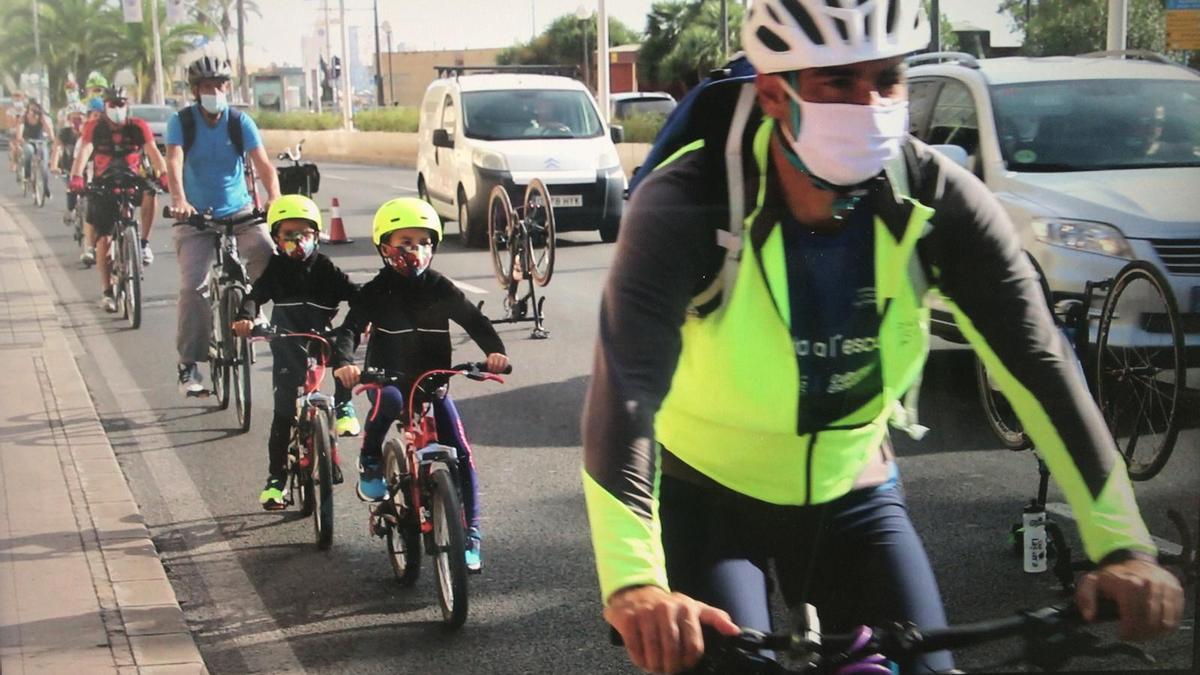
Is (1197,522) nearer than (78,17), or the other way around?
(1197,522)

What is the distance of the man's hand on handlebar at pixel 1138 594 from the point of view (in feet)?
6.08

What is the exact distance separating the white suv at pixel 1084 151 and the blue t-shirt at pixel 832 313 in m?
0.35

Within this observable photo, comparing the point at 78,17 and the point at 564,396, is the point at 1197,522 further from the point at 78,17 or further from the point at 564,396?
the point at 564,396

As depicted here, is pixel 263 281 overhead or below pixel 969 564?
overhead

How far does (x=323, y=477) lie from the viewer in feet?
17.1

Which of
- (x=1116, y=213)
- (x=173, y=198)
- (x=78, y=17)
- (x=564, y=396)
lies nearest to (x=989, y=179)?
(x=1116, y=213)

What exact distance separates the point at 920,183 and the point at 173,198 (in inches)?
187

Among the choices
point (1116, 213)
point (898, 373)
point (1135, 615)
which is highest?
point (1116, 213)

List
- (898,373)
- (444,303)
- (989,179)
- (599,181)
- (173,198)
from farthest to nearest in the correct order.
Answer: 1. (173,198)
2. (444,303)
3. (599,181)
4. (989,179)
5. (898,373)

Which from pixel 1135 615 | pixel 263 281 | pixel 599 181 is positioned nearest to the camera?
pixel 1135 615

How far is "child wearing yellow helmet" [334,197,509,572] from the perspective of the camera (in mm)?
4156

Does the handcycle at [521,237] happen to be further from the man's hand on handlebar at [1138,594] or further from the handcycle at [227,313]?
→ the man's hand on handlebar at [1138,594]

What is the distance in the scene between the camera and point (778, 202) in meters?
1.93

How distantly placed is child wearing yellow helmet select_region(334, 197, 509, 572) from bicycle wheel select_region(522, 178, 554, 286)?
23cm
